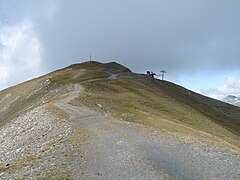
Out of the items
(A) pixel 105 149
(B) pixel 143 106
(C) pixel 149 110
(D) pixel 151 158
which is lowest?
(D) pixel 151 158

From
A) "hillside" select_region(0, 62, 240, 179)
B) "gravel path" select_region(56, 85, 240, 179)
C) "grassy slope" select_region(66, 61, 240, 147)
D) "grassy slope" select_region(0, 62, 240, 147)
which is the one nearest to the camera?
"gravel path" select_region(56, 85, 240, 179)

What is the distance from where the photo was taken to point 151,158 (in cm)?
2302

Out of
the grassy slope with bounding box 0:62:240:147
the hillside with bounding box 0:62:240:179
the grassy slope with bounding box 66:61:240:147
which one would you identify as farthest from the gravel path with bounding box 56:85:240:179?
the grassy slope with bounding box 66:61:240:147

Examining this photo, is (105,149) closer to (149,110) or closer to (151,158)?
(151,158)

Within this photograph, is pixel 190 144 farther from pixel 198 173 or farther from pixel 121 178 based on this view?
pixel 121 178

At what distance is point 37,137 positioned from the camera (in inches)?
1319

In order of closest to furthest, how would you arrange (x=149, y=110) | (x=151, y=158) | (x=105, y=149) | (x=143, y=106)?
(x=151, y=158) → (x=105, y=149) → (x=149, y=110) → (x=143, y=106)

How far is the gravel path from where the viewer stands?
20.2 metres

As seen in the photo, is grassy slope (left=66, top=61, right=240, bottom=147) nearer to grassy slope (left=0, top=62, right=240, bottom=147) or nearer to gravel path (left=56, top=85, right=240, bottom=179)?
grassy slope (left=0, top=62, right=240, bottom=147)

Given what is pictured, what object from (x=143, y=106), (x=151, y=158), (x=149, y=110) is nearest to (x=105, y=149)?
(x=151, y=158)

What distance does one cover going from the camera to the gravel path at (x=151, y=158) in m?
20.2

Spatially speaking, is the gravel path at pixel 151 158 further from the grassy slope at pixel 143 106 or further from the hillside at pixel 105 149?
the grassy slope at pixel 143 106

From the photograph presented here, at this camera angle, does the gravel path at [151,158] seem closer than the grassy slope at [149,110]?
Yes

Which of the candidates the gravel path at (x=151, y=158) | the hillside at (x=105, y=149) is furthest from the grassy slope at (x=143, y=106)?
the gravel path at (x=151, y=158)
